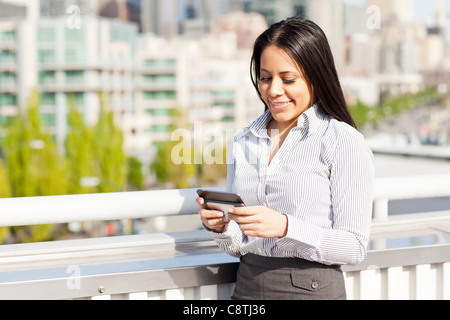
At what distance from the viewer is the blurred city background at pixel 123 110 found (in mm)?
25594

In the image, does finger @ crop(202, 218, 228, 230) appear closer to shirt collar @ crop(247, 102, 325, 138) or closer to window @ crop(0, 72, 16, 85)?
shirt collar @ crop(247, 102, 325, 138)

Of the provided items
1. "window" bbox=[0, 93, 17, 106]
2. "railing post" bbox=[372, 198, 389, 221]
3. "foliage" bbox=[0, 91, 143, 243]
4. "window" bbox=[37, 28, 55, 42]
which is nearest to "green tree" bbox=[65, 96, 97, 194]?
"foliage" bbox=[0, 91, 143, 243]

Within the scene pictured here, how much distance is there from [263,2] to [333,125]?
11879 centimetres

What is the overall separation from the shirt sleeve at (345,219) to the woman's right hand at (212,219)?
0.14 meters

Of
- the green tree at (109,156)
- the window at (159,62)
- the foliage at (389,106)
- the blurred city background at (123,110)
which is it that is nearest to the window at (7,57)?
the blurred city background at (123,110)

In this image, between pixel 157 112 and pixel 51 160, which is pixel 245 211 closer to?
pixel 51 160

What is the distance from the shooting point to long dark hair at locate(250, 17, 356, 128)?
144cm

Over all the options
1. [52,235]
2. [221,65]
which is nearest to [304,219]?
[52,235]

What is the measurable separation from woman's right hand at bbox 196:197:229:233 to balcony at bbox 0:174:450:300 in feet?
0.70

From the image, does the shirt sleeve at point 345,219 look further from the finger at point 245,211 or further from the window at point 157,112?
the window at point 157,112

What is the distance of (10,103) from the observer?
1729 inches

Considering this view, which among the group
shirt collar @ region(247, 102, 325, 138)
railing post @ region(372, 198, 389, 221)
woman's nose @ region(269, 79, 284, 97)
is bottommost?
railing post @ region(372, 198, 389, 221)

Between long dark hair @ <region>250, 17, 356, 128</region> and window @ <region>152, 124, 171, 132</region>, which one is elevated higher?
long dark hair @ <region>250, 17, 356, 128</region>

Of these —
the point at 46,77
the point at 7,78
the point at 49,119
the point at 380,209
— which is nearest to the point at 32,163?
the point at 49,119
